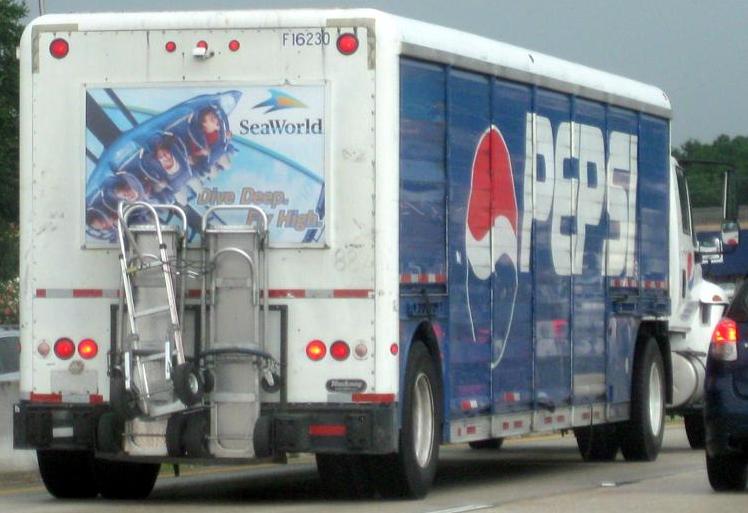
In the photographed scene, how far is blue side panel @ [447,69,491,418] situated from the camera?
15.4 metres

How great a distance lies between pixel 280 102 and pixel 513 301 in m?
3.27

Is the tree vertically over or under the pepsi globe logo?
over

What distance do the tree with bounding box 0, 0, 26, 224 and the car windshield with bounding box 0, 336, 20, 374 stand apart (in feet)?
123

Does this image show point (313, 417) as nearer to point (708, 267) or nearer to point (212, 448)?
point (212, 448)

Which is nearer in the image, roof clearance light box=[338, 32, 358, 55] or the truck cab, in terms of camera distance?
roof clearance light box=[338, 32, 358, 55]

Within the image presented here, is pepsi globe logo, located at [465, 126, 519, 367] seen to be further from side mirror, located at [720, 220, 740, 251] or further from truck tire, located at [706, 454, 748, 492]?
side mirror, located at [720, 220, 740, 251]

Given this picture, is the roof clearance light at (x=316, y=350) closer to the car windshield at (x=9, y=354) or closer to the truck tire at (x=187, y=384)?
the truck tire at (x=187, y=384)

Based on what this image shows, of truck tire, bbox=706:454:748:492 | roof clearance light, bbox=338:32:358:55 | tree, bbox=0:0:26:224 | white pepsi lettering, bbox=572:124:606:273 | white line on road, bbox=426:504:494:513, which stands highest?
tree, bbox=0:0:26:224

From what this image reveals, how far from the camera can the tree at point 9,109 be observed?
60562mm

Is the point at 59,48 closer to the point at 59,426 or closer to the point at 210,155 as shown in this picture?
the point at 210,155

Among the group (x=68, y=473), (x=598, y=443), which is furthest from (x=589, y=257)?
(x=68, y=473)

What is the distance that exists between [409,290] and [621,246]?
538 centimetres

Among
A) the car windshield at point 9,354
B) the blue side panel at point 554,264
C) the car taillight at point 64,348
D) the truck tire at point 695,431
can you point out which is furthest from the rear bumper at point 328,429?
the truck tire at point 695,431

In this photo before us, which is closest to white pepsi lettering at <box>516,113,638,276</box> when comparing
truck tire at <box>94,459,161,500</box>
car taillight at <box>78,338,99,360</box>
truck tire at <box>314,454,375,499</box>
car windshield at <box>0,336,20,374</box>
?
truck tire at <box>314,454,375,499</box>
